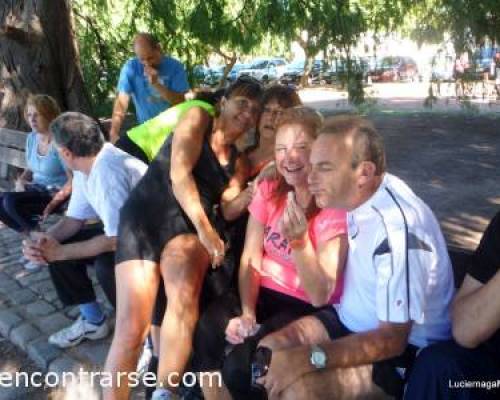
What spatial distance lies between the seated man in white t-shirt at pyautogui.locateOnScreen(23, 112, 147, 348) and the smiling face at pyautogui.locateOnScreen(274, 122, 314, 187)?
3.22 feet

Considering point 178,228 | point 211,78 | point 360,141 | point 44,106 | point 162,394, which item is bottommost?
point 162,394

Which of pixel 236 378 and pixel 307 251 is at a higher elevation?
pixel 307 251

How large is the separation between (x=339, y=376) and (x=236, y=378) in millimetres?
455

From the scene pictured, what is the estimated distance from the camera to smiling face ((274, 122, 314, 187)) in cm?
222

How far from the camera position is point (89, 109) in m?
6.16

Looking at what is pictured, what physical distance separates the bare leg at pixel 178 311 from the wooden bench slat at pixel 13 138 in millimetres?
3265

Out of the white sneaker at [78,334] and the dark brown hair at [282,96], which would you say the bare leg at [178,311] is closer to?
the dark brown hair at [282,96]

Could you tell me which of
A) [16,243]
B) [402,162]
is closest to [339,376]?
[16,243]

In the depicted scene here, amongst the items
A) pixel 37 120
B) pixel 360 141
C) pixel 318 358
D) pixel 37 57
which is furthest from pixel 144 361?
pixel 37 57

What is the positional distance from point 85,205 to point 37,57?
3.41m

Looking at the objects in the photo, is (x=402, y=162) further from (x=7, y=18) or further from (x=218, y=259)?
(x=218, y=259)

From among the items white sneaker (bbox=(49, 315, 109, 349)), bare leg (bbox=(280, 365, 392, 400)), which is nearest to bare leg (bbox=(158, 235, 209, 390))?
bare leg (bbox=(280, 365, 392, 400))

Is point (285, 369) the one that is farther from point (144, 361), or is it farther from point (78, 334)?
point (78, 334)

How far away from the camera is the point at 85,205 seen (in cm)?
311
